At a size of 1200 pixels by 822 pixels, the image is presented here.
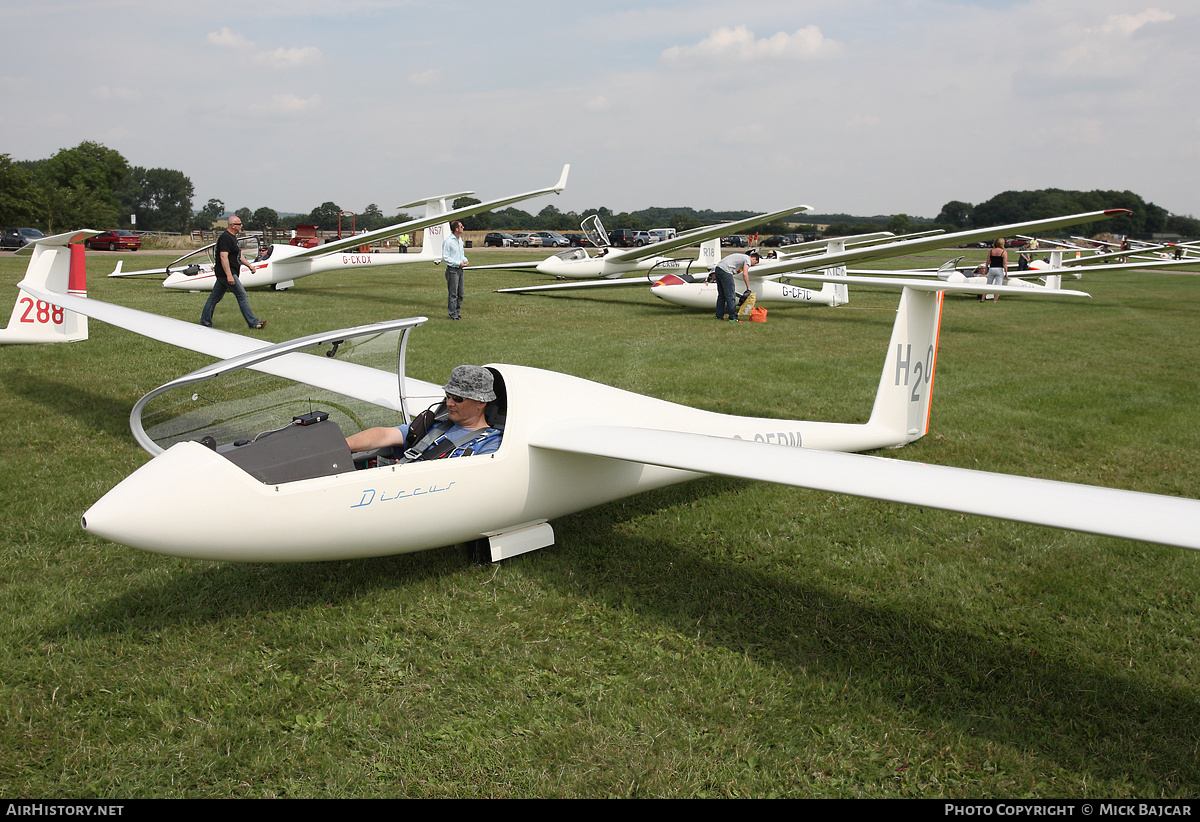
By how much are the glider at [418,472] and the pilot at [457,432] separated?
12cm

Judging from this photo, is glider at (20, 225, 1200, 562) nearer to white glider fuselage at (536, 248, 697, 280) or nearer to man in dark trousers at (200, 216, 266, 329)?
man in dark trousers at (200, 216, 266, 329)

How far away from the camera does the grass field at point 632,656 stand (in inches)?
118

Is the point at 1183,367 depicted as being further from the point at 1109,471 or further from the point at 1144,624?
the point at 1144,624

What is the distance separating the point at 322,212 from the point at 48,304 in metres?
Answer: 81.4

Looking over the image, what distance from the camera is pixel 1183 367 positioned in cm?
1177

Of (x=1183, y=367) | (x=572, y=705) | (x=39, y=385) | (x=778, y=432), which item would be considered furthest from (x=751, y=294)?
(x=572, y=705)

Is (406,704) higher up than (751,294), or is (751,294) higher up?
(751,294)

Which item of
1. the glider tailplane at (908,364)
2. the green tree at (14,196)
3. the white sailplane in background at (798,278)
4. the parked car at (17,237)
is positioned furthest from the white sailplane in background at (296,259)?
the green tree at (14,196)

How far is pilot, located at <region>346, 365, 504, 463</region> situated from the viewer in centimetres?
425

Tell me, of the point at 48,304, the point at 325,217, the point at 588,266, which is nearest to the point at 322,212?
the point at 325,217

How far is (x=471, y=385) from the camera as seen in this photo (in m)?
4.34

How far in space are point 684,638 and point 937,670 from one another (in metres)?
1.23

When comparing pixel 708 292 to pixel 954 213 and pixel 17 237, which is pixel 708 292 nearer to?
pixel 17 237

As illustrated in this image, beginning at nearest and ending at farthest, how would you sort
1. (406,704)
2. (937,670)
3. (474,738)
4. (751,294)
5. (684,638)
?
(474,738), (406,704), (937,670), (684,638), (751,294)
